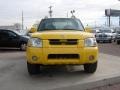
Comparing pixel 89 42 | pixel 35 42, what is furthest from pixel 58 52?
pixel 89 42

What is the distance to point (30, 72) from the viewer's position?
1046 cm

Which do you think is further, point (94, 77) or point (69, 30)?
point (69, 30)

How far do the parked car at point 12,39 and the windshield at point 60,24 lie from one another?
1135cm

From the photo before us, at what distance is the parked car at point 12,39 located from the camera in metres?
23.3

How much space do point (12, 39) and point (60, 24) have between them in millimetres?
12273

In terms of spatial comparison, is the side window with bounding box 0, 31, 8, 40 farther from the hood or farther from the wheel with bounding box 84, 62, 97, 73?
the hood

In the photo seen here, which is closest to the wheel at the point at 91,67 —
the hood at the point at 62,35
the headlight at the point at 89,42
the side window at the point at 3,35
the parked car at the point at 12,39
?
the headlight at the point at 89,42

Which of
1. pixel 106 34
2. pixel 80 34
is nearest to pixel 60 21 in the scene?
pixel 80 34

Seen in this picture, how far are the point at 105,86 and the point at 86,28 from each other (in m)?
2.88

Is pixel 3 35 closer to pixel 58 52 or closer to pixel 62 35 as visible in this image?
pixel 62 35

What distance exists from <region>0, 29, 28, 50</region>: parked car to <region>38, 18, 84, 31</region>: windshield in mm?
11354

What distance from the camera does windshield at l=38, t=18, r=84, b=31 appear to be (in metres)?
11.5

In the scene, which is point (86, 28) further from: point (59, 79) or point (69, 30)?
point (59, 79)

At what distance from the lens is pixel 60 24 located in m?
11.8
